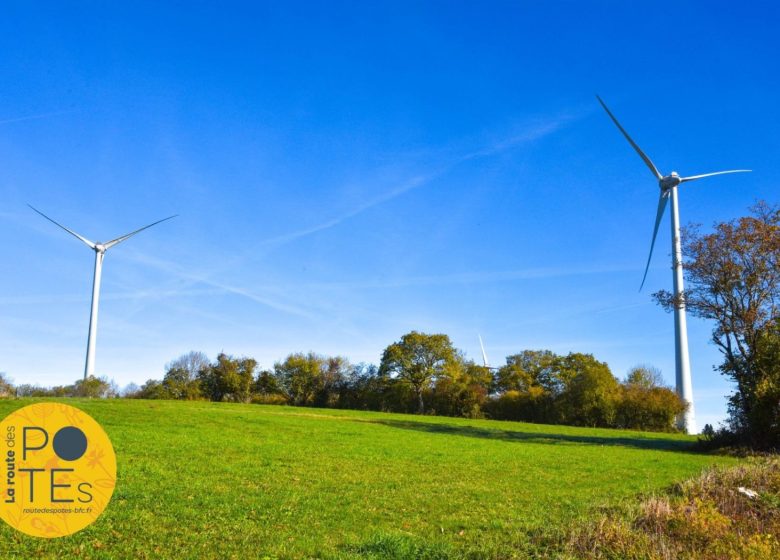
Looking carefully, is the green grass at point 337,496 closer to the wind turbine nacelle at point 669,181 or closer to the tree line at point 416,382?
the wind turbine nacelle at point 669,181

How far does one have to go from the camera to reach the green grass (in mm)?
9953

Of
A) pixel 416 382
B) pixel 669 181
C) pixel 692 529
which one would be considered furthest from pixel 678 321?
pixel 692 529

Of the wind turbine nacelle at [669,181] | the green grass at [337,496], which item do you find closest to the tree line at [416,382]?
the wind turbine nacelle at [669,181]

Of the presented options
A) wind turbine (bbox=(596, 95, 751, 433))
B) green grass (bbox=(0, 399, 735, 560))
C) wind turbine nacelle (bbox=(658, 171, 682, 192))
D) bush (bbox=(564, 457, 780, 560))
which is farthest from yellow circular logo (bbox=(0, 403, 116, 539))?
wind turbine nacelle (bbox=(658, 171, 682, 192))

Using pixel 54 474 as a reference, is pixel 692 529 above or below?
below

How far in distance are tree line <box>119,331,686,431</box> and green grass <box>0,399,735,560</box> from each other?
177 feet

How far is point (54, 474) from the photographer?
431 inches

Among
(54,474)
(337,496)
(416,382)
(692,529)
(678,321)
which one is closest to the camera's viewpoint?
(692,529)

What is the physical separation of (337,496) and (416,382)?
77.2 m

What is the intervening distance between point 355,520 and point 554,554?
4484mm

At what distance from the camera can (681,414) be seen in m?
63.4

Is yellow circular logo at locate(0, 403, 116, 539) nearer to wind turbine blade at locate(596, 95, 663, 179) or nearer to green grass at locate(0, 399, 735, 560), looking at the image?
green grass at locate(0, 399, 735, 560)

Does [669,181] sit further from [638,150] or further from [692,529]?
[692,529]

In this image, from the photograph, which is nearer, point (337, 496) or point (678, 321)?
point (337, 496)
